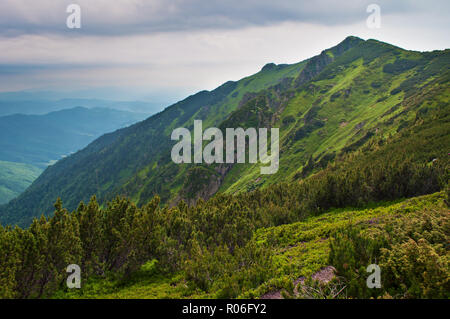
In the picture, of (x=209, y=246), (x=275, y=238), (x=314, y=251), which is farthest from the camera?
(x=275, y=238)

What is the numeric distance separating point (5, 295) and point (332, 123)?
19587 centimetres

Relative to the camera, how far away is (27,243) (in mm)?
24828

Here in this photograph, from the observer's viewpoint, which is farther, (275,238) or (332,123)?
(332,123)

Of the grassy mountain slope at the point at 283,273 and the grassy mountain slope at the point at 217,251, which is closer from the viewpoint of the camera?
the grassy mountain slope at the point at 217,251

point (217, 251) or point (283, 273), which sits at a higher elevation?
point (217, 251)

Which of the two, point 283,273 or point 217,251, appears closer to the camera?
point 283,273

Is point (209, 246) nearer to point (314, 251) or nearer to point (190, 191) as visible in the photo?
point (314, 251)

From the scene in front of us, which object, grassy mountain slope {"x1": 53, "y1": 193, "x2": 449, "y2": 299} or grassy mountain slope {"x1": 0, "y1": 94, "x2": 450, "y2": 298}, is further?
grassy mountain slope {"x1": 53, "y1": 193, "x2": 449, "y2": 299}

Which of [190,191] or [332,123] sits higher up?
[332,123]

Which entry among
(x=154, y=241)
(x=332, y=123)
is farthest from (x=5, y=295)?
(x=332, y=123)
